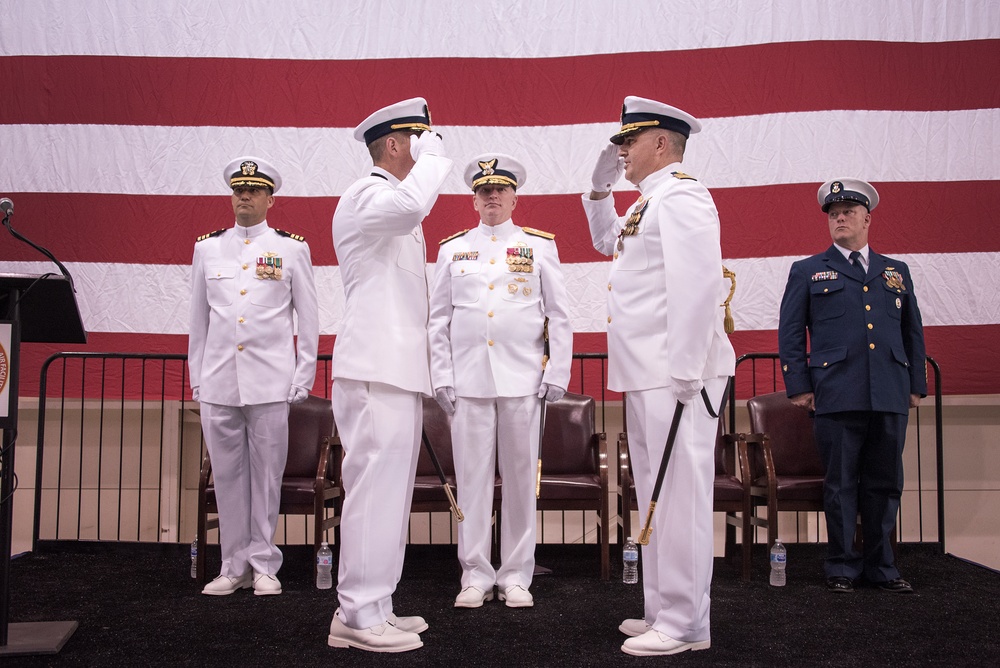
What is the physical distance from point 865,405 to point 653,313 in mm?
1440

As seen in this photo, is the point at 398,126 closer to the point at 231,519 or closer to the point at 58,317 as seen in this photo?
the point at 58,317

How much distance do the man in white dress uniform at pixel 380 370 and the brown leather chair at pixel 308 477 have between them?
1090 mm

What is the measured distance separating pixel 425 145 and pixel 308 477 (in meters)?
Answer: 2.17

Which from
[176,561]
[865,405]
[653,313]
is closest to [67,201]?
[176,561]

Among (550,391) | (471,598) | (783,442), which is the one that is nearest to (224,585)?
(471,598)

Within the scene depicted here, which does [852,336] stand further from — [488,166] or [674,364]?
[488,166]

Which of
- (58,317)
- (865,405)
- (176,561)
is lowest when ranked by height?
(176,561)

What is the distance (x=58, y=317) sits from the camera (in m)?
2.41

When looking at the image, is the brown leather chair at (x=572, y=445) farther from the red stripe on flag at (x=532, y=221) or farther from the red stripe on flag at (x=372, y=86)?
the red stripe on flag at (x=372, y=86)

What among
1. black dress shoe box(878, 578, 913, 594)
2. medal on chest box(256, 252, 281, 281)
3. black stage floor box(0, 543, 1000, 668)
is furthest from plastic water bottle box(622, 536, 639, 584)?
medal on chest box(256, 252, 281, 281)

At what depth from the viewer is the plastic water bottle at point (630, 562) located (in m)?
3.34

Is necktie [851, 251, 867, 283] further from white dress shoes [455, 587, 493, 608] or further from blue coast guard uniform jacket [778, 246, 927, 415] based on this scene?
white dress shoes [455, 587, 493, 608]

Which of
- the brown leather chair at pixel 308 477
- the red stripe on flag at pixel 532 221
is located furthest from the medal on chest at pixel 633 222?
the red stripe on flag at pixel 532 221

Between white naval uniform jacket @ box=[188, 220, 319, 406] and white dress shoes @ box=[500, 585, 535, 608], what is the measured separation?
1.17 metres
